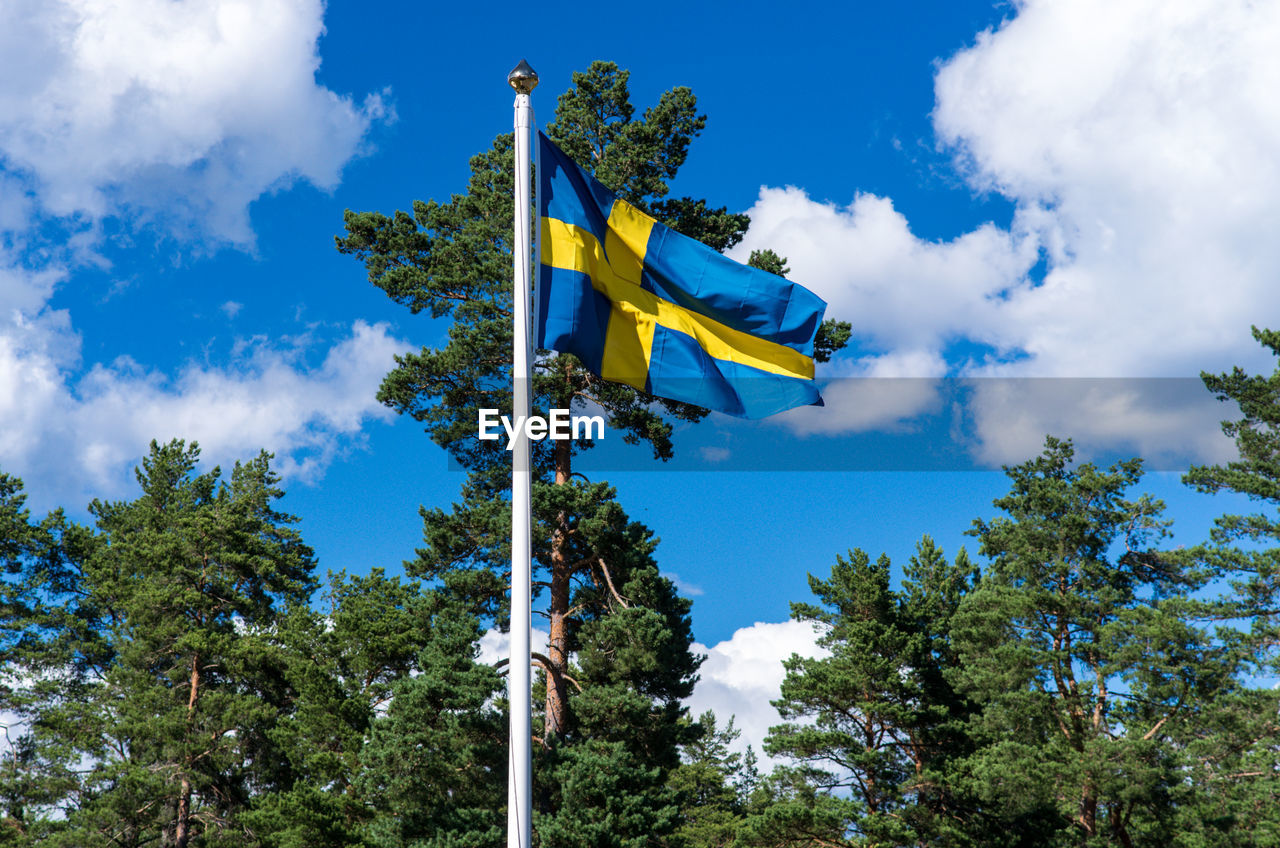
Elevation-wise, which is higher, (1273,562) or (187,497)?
(187,497)

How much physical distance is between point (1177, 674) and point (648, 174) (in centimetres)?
1782

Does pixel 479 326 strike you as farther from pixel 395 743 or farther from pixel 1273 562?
pixel 1273 562

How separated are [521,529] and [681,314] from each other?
3.38 m

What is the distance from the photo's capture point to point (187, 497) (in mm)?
35781

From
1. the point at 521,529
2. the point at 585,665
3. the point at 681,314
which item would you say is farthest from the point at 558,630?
the point at 521,529

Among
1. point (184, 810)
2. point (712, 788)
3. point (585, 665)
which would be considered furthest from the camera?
point (712, 788)

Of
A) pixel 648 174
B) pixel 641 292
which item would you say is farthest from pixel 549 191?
pixel 648 174

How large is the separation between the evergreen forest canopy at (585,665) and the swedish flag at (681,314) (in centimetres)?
1065

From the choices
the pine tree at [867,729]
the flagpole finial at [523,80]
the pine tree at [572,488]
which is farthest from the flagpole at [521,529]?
the pine tree at [867,729]

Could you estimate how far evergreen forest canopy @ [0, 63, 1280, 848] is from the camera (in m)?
21.0

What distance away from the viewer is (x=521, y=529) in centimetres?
838

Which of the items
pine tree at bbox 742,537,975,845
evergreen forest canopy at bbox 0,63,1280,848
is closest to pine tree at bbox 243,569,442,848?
evergreen forest canopy at bbox 0,63,1280,848

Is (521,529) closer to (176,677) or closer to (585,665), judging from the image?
(585,665)

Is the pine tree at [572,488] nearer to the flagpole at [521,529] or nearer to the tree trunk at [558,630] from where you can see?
the tree trunk at [558,630]
